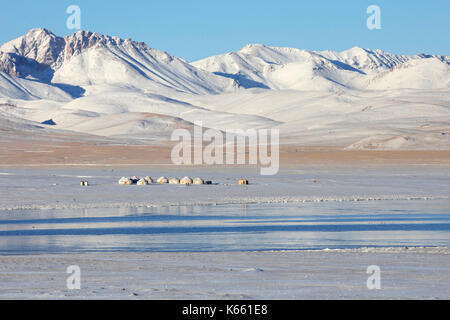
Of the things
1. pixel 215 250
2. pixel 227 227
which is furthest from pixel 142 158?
pixel 215 250

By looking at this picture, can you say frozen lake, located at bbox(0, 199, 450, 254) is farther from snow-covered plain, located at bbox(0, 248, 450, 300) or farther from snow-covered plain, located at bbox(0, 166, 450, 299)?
snow-covered plain, located at bbox(0, 248, 450, 300)

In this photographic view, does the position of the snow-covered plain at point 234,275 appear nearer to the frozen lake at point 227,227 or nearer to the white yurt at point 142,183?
the frozen lake at point 227,227

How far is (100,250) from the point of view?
52.5ft

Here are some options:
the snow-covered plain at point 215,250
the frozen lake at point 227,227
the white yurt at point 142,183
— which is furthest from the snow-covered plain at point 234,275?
the white yurt at point 142,183

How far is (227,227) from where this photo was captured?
2047 cm

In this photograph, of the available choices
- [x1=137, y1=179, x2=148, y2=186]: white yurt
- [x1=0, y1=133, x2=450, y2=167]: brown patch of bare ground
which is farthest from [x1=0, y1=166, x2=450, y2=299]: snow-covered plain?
[x1=0, y1=133, x2=450, y2=167]: brown patch of bare ground

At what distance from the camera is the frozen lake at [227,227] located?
1691cm

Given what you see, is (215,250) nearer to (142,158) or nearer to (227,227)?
(227,227)

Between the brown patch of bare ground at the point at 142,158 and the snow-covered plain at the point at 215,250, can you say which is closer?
the snow-covered plain at the point at 215,250

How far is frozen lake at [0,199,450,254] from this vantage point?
1691 centimetres

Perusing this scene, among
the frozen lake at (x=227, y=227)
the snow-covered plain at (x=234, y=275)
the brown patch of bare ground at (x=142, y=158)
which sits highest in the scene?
the brown patch of bare ground at (x=142, y=158)

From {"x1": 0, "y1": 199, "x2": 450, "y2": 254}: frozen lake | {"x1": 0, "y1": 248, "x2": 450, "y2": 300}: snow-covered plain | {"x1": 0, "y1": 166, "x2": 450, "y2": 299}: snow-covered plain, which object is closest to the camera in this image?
{"x1": 0, "y1": 248, "x2": 450, "y2": 300}: snow-covered plain
